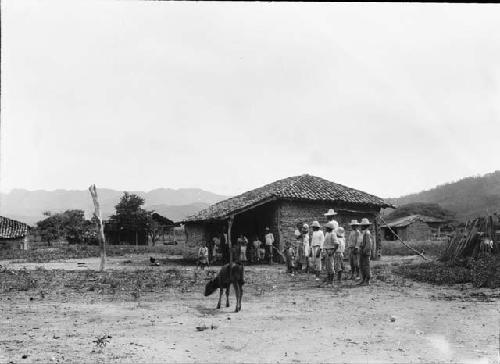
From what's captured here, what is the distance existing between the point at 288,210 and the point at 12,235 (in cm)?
3059

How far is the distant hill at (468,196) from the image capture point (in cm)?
5316

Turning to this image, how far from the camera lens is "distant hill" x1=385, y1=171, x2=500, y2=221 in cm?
5316

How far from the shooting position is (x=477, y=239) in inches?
651

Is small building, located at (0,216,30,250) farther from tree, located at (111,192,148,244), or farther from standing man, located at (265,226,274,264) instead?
standing man, located at (265,226,274,264)

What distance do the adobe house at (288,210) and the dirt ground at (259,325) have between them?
890cm

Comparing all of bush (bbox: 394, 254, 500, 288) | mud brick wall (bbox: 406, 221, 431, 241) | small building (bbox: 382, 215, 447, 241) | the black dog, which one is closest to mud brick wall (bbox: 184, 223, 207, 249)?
bush (bbox: 394, 254, 500, 288)

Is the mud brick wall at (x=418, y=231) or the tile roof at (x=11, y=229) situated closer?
the tile roof at (x=11, y=229)

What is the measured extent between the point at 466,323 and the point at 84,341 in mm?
5513

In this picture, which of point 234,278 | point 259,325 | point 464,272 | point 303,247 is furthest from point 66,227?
point 259,325

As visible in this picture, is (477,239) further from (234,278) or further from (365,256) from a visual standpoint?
(234,278)

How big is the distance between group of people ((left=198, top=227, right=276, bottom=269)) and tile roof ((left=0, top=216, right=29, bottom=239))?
80.8 feet

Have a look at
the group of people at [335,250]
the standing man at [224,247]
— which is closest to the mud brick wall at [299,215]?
the group of people at [335,250]

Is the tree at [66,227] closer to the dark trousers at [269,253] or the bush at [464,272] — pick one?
the dark trousers at [269,253]

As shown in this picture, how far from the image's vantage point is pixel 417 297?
9.96m
